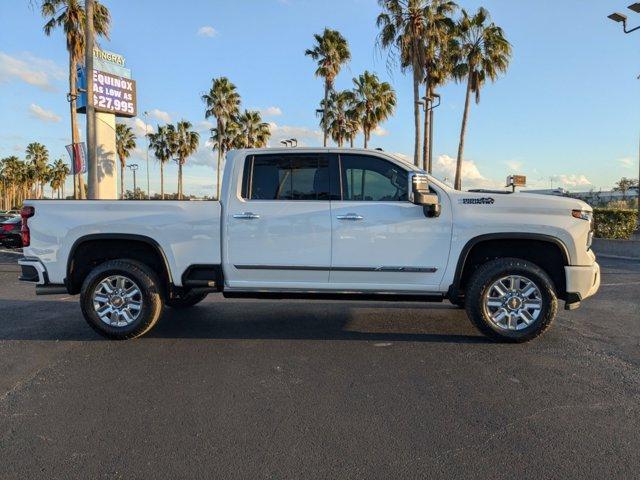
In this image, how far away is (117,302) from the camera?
5.67m

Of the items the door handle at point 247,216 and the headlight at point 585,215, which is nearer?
the headlight at point 585,215

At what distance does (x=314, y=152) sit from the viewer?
5.72 metres

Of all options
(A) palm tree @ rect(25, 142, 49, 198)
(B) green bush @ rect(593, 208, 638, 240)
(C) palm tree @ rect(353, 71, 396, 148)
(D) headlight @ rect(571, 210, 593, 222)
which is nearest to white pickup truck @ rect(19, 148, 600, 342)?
(D) headlight @ rect(571, 210, 593, 222)

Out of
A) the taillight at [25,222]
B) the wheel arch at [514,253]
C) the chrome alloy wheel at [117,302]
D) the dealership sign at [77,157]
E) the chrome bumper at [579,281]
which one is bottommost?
the chrome alloy wheel at [117,302]

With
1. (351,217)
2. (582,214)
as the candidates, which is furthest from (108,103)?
(582,214)

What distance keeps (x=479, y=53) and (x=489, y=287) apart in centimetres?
2670

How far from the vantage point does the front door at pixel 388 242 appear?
5.42 m

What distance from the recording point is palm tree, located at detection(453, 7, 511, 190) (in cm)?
2830

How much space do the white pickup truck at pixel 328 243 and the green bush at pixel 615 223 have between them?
14797 millimetres

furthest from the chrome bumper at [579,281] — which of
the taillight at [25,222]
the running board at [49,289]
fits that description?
the taillight at [25,222]

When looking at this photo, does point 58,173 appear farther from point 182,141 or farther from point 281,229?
point 281,229

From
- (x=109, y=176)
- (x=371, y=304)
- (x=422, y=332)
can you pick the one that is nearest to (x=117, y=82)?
(x=109, y=176)

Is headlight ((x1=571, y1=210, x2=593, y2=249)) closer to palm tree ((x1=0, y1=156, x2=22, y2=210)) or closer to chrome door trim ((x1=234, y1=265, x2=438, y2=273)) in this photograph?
chrome door trim ((x1=234, y1=265, x2=438, y2=273))

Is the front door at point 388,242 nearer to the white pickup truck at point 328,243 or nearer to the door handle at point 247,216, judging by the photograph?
the white pickup truck at point 328,243
